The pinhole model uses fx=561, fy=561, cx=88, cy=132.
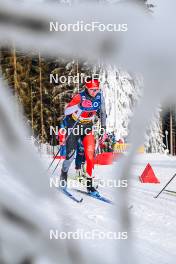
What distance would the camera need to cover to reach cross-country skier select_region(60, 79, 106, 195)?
16.9 feet

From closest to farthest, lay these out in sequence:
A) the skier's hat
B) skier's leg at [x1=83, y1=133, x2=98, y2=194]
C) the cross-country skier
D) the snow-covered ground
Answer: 1. the snow-covered ground
2. the skier's hat
3. the cross-country skier
4. skier's leg at [x1=83, y1=133, x2=98, y2=194]

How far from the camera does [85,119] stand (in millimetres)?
5508

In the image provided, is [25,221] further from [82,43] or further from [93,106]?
[93,106]

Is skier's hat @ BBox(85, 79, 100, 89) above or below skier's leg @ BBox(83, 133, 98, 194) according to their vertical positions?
above

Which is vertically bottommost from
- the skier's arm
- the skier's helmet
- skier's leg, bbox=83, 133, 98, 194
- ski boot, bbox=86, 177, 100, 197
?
ski boot, bbox=86, 177, 100, 197

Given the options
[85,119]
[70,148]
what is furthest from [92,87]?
[70,148]

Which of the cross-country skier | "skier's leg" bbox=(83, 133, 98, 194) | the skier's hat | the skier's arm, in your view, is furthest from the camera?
"skier's leg" bbox=(83, 133, 98, 194)

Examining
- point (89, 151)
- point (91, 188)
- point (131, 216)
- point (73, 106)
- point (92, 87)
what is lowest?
point (91, 188)

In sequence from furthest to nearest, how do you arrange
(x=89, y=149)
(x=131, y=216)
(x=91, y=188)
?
(x=89, y=149)
(x=91, y=188)
(x=131, y=216)

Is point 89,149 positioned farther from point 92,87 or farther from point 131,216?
point 131,216

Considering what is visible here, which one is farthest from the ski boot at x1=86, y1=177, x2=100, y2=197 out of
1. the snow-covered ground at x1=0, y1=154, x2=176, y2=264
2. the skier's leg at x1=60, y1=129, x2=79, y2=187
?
the skier's leg at x1=60, y1=129, x2=79, y2=187

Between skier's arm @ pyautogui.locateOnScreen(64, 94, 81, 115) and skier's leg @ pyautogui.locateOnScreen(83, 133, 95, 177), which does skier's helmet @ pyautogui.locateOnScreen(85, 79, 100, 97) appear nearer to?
skier's arm @ pyautogui.locateOnScreen(64, 94, 81, 115)

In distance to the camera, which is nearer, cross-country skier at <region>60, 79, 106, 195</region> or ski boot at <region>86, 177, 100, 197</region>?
cross-country skier at <region>60, 79, 106, 195</region>

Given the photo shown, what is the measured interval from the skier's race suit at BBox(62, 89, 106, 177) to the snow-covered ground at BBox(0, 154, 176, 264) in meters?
0.43
